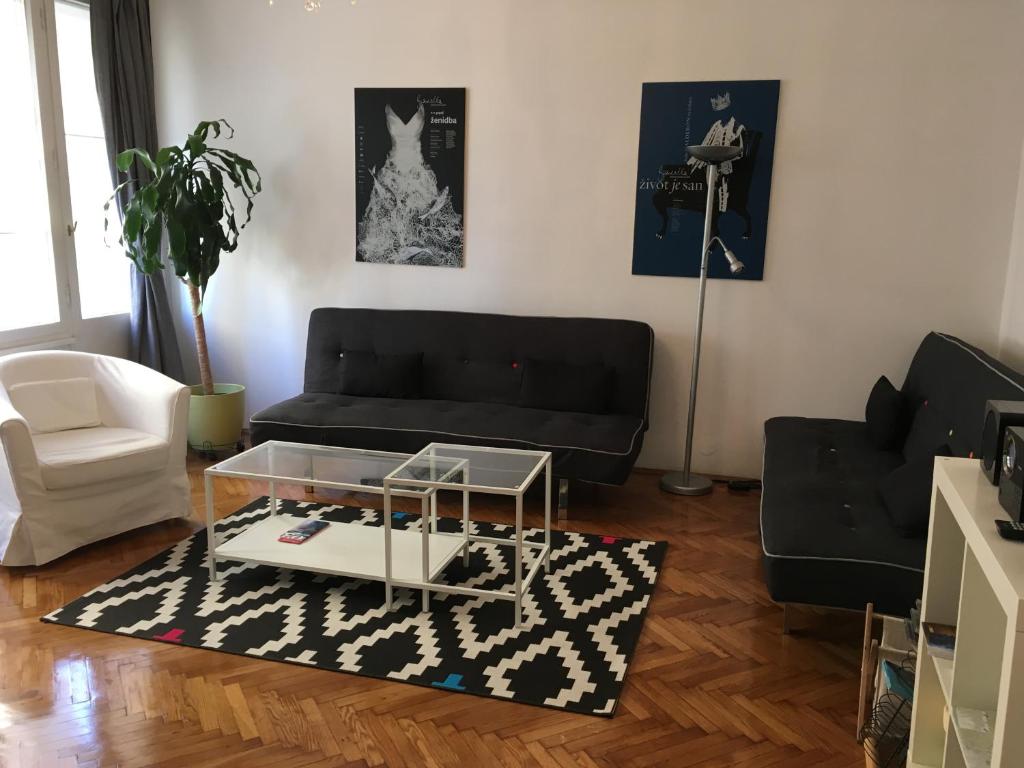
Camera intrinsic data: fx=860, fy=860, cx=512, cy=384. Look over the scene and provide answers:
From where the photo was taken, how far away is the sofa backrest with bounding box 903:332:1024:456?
2713 mm

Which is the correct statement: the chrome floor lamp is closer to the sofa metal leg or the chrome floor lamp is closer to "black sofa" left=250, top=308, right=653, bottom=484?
"black sofa" left=250, top=308, right=653, bottom=484

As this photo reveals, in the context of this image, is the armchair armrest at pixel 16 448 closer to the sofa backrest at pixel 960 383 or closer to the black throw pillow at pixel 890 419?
the sofa backrest at pixel 960 383

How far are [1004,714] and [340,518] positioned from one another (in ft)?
9.79

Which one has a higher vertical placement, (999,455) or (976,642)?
(999,455)

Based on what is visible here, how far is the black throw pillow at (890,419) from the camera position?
3539mm

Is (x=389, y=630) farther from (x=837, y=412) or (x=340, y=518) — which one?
(x=837, y=412)

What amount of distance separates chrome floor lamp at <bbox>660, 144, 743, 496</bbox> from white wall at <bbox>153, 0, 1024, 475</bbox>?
169 mm

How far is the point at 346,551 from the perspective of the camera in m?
3.07

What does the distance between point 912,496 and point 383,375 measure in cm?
261

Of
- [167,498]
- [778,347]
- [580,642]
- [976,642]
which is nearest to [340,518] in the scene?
[167,498]

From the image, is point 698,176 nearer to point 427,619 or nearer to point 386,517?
point 386,517

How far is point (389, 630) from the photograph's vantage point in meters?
2.78

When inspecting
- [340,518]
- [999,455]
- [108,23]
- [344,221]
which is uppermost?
[108,23]

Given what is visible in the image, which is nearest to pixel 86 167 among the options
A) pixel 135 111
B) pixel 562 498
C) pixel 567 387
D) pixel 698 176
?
pixel 135 111
